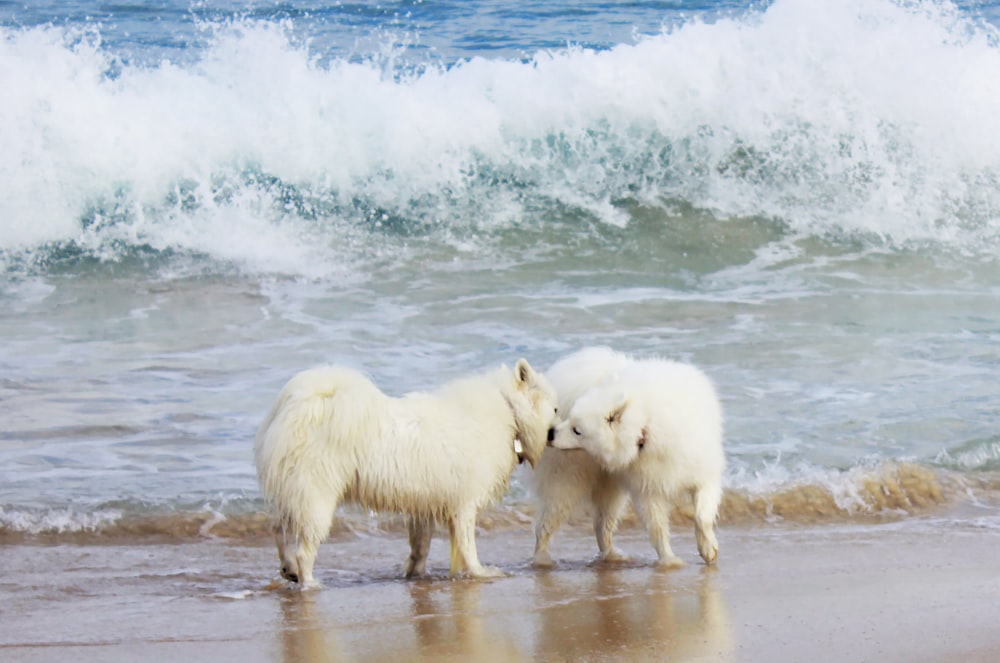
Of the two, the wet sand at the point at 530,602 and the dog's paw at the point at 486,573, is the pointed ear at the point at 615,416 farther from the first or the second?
the dog's paw at the point at 486,573

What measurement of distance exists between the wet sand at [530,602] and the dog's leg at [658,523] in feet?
0.37

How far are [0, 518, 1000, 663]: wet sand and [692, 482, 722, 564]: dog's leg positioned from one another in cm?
8

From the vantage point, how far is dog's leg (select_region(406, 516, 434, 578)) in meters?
5.93

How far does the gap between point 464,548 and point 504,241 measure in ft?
24.2

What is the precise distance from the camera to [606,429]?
589cm

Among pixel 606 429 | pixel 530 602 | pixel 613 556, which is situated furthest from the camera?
pixel 613 556

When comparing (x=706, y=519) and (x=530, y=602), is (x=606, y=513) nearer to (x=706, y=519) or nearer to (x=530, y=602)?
(x=706, y=519)

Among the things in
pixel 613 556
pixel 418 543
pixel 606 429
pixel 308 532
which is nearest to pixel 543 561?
pixel 613 556

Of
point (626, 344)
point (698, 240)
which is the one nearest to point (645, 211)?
point (698, 240)

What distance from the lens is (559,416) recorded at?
628 centimetres

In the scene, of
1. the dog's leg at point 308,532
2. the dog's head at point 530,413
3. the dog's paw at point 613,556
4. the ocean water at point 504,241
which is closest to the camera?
the dog's leg at point 308,532

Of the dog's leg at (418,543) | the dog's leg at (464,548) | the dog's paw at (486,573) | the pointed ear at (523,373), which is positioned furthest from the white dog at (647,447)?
the dog's leg at (418,543)

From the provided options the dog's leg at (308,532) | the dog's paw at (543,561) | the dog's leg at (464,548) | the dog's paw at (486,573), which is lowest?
the dog's paw at (543,561)

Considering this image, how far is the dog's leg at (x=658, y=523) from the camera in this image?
19.9ft
